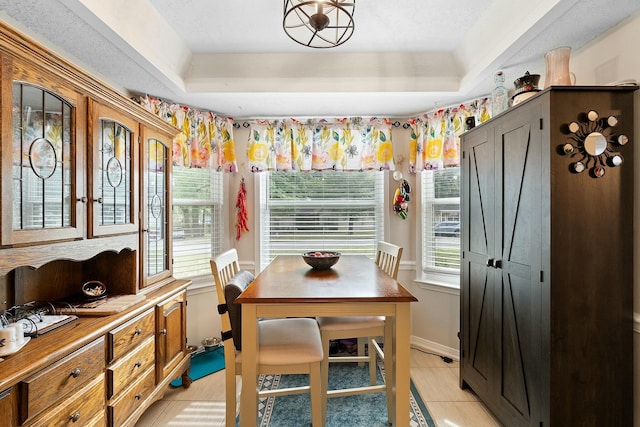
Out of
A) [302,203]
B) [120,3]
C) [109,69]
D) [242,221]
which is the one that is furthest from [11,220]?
[302,203]

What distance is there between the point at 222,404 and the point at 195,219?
5.35 feet

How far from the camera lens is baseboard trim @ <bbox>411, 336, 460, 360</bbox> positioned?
298 cm

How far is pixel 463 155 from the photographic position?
2.43 m

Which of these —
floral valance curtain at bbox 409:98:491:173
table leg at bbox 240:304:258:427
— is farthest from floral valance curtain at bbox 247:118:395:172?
table leg at bbox 240:304:258:427

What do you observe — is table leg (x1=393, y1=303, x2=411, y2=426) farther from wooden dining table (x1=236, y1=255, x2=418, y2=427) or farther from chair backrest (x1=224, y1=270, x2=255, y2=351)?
chair backrest (x1=224, y1=270, x2=255, y2=351)

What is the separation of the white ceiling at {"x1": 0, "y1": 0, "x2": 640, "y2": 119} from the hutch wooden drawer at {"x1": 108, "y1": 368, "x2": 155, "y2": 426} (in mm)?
1925

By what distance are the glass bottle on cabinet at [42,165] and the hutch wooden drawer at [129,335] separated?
54 cm

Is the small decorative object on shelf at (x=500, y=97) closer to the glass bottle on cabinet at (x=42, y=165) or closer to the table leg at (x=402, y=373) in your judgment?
the table leg at (x=402, y=373)

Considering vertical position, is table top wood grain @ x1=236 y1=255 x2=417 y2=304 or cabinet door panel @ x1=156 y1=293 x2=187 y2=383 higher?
table top wood grain @ x1=236 y1=255 x2=417 y2=304

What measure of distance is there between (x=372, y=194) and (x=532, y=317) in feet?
6.47

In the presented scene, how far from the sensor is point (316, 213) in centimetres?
345

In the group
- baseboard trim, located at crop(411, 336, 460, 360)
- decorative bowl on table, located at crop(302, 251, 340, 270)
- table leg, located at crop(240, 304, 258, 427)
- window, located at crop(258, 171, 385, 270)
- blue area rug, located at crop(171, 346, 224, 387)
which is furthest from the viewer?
window, located at crop(258, 171, 385, 270)

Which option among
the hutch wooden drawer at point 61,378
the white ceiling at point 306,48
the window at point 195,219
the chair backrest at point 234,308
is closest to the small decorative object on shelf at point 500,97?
the white ceiling at point 306,48

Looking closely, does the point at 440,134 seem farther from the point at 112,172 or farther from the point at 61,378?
the point at 61,378
